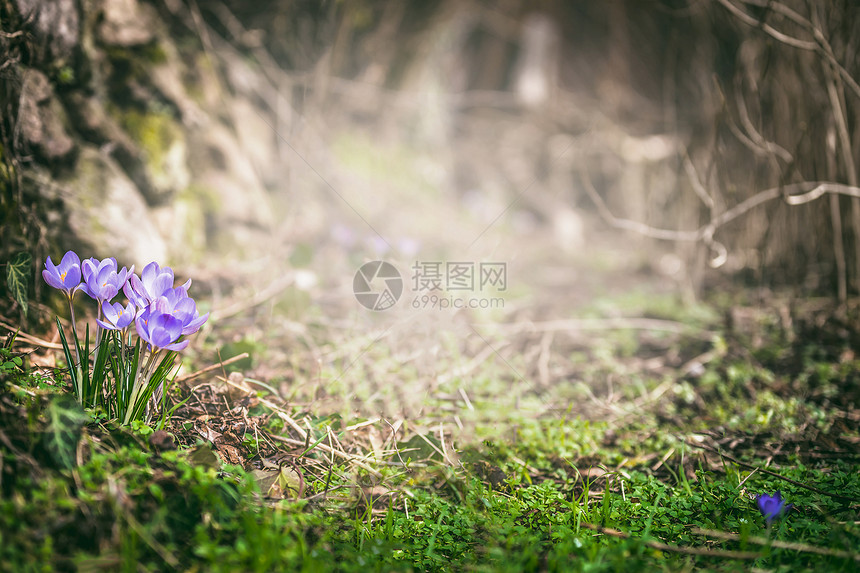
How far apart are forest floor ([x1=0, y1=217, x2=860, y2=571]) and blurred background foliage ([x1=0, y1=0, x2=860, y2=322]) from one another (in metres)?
0.61

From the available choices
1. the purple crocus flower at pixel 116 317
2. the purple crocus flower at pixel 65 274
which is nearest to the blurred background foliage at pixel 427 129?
the purple crocus flower at pixel 65 274

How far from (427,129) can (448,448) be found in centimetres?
438

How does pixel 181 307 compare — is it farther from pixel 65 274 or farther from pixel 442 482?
pixel 442 482

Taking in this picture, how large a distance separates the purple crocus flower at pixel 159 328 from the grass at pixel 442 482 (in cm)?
25

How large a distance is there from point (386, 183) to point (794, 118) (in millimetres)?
3416

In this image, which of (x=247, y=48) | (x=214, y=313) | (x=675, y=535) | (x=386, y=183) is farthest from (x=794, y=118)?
(x=247, y=48)

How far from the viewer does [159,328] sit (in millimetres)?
1266

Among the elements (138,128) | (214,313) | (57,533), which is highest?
(138,128)

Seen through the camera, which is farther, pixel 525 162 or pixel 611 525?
pixel 525 162

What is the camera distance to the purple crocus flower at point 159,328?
1.26 m

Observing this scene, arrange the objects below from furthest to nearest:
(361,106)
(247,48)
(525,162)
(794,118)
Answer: (525,162) < (361,106) < (247,48) < (794,118)

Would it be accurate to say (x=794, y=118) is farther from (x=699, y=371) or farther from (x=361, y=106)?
(x=361, y=106)

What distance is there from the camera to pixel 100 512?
1.08 meters

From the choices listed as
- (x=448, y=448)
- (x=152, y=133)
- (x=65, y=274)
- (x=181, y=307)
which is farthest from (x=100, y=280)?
(x=152, y=133)
